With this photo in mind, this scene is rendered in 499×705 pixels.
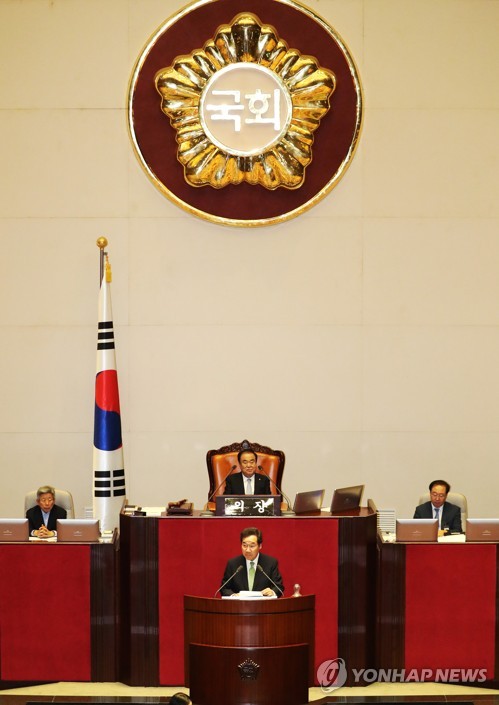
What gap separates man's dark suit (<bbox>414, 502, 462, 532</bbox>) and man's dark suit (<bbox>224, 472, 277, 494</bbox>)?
3.50 ft

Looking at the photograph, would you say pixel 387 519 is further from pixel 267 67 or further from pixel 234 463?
pixel 267 67

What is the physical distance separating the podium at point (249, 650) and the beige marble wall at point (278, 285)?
10.2 feet

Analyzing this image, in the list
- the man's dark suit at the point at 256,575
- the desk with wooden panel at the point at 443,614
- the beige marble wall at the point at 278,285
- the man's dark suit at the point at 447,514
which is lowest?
the desk with wooden panel at the point at 443,614

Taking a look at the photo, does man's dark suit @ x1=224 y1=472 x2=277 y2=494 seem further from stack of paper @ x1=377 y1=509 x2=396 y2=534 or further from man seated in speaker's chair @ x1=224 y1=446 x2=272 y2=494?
stack of paper @ x1=377 y1=509 x2=396 y2=534

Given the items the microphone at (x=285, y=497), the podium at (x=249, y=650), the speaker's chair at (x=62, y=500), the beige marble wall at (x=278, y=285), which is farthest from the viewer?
the beige marble wall at (x=278, y=285)

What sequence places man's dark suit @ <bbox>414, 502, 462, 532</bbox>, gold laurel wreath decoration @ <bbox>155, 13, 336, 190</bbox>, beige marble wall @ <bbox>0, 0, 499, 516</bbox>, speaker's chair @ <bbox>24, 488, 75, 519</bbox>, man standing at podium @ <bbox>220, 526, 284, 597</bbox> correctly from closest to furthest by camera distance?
man standing at podium @ <bbox>220, 526, 284, 597</bbox> → man's dark suit @ <bbox>414, 502, 462, 532</bbox> → speaker's chair @ <bbox>24, 488, 75, 519</bbox> → gold laurel wreath decoration @ <bbox>155, 13, 336, 190</bbox> → beige marble wall @ <bbox>0, 0, 499, 516</bbox>

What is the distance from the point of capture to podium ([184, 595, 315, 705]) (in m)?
4.91

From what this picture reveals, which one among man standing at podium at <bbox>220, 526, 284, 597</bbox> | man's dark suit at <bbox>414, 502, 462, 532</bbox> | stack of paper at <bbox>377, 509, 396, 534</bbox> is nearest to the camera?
man standing at podium at <bbox>220, 526, 284, 597</bbox>

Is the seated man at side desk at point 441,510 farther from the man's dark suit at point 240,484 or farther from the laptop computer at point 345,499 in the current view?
the man's dark suit at point 240,484

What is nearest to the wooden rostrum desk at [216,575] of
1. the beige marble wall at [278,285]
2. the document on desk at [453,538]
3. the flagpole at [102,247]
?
the document on desk at [453,538]

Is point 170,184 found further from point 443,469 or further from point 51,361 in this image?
point 443,469

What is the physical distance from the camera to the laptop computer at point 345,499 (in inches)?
250

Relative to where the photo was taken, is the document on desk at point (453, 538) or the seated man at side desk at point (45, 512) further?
the seated man at side desk at point (45, 512)

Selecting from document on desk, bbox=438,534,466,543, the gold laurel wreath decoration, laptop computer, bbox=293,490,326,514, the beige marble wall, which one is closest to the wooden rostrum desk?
laptop computer, bbox=293,490,326,514
